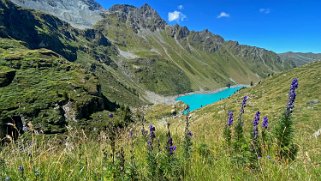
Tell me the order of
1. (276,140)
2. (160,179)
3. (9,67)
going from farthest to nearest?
1. (9,67)
2. (276,140)
3. (160,179)

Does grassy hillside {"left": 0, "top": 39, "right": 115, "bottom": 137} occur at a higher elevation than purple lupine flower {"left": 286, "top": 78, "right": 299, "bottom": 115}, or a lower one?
lower

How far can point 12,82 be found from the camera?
182m

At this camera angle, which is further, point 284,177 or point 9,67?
point 9,67

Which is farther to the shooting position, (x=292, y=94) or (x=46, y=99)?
(x=46, y=99)

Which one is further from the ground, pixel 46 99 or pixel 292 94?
pixel 292 94

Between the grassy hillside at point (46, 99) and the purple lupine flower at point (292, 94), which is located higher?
the purple lupine flower at point (292, 94)

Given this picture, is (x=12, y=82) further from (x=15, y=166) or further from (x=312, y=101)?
(x=15, y=166)

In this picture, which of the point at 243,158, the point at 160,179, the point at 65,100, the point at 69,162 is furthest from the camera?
the point at 65,100

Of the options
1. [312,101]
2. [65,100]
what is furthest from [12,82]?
[312,101]

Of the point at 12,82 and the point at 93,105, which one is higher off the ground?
the point at 12,82

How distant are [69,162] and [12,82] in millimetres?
196921

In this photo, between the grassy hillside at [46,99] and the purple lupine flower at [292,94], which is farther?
the grassy hillside at [46,99]

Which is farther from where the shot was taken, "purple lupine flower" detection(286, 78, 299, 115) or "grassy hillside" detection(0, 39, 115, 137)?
"grassy hillside" detection(0, 39, 115, 137)

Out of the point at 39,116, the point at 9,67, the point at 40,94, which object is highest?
the point at 9,67
